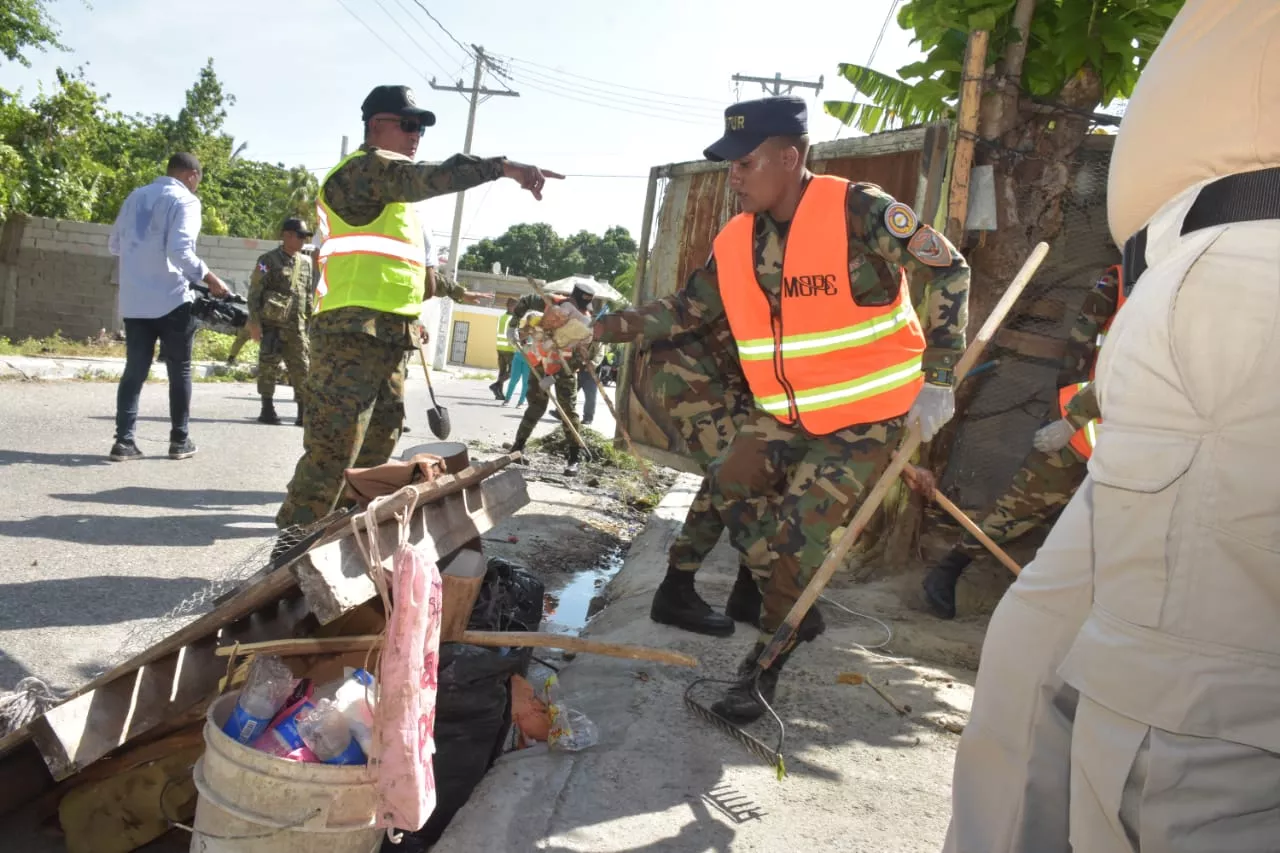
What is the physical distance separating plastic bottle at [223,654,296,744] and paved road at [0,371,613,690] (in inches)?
36.3

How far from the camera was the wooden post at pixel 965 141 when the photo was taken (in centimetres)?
472

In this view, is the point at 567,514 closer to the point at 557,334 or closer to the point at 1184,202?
the point at 557,334

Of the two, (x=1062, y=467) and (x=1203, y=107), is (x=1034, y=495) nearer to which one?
(x=1062, y=467)

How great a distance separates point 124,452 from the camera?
6.32 m

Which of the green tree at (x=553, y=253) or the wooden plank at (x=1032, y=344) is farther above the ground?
the green tree at (x=553, y=253)

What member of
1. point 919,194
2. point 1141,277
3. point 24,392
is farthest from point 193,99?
point 1141,277

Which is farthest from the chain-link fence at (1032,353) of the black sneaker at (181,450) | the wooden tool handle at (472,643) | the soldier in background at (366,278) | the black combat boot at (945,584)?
the black sneaker at (181,450)

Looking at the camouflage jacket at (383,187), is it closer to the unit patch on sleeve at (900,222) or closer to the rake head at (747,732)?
the unit patch on sleeve at (900,222)

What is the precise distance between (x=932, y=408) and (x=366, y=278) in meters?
2.46

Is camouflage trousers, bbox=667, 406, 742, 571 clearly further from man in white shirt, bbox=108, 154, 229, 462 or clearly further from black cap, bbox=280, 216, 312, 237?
black cap, bbox=280, 216, 312, 237

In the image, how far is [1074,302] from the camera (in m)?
5.10

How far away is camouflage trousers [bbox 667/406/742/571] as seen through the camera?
399cm

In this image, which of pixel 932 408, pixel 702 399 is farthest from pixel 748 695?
pixel 702 399

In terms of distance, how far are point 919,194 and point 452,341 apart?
111 ft
